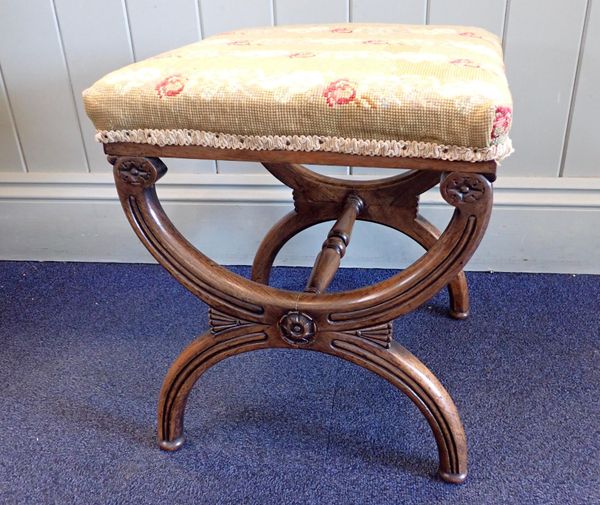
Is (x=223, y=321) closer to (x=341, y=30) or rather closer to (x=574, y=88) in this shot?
(x=341, y=30)

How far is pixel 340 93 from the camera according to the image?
479mm

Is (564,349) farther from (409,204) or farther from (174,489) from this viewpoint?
(174,489)

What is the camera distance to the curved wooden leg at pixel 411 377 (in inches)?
23.8

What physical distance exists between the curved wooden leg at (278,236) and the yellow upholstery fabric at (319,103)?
0.33 metres

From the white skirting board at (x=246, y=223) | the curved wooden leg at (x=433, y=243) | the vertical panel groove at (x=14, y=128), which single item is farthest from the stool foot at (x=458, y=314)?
the vertical panel groove at (x=14, y=128)

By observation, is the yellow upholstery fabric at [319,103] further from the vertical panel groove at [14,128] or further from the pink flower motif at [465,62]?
the vertical panel groove at [14,128]

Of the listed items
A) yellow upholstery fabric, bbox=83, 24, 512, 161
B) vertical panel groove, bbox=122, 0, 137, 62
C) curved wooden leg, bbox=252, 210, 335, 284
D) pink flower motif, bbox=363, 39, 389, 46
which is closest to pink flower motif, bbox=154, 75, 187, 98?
yellow upholstery fabric, bbox=83, 24, 512, 161

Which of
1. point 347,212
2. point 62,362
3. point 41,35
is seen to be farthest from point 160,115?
point 41,35

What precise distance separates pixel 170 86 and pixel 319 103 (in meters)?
0.13

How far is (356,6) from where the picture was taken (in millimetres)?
903

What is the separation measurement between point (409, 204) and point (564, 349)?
0.30 metres

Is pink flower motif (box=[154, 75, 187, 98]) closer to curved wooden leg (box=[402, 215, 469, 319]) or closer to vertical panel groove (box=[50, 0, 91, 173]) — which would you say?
curved wooden leg (box=[402, 215, 469, 319])

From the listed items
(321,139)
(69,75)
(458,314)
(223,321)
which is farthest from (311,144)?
(69,75)

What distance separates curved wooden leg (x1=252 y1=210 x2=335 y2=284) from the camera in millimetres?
874
